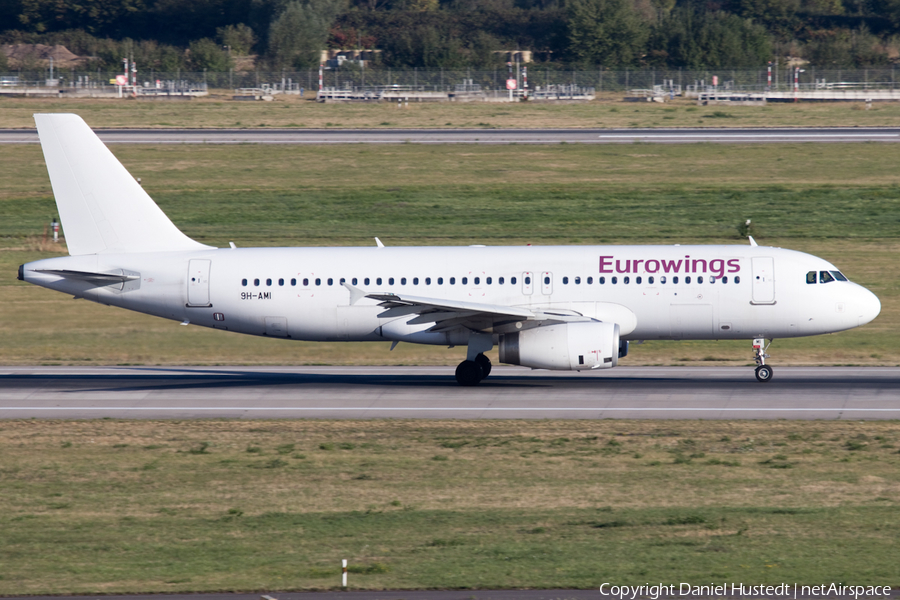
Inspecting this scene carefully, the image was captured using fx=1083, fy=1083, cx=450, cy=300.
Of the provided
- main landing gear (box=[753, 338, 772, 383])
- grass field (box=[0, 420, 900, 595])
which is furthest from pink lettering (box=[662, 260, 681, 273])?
grass field (box=[0, 420, 900, 595])

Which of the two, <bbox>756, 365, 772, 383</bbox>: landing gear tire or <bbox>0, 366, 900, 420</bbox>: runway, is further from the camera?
<bbox>756, 365, 772, 383</bbox>: landing gear tire

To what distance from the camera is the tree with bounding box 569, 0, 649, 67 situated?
440 ft

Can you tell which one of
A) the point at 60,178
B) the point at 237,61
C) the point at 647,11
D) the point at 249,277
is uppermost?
the point at 647,11

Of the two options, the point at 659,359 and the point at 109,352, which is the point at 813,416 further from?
the point at 109,352

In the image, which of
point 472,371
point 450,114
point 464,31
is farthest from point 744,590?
point 464,31

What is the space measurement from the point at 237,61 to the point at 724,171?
94.8m

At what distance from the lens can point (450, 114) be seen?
91.4m

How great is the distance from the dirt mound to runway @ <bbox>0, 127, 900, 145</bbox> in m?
70.9

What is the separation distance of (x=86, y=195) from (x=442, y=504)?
1846cm

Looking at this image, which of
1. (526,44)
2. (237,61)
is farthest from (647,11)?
(237,61)

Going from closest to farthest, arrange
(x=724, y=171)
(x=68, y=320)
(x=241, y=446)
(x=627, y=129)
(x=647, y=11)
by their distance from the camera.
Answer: (x=241, y=446) → (x=68, y=320) → (x=724, y=171) → (x=627, y=129) → (x=647, y=11)

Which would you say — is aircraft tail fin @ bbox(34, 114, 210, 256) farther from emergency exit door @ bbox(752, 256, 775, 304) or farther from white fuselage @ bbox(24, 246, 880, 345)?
emergency exit door @ bbox(752, 256, 775, 304)

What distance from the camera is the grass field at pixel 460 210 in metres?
40.4

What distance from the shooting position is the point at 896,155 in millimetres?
67375
